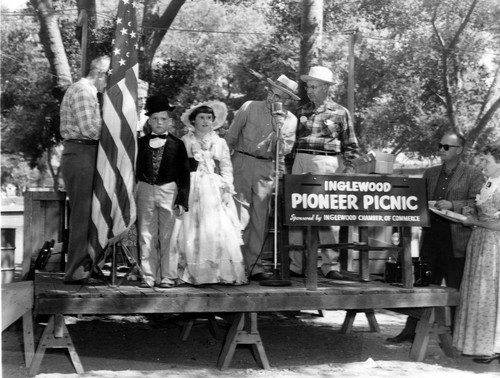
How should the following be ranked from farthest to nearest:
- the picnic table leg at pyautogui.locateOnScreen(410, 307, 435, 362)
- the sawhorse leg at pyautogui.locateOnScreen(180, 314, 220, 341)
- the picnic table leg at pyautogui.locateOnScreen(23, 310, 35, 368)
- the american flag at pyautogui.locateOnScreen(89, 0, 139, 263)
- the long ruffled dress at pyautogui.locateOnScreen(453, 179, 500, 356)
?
the sawhorse leg at pyautogui.locateOnScreen(180, 314, 220, 341)
the picnic table leg at pyautogui.locateOnScreen(410, 307, 435, 362)
the long ruffled dress at pyautogui.locateOnScreen(453, 179, 500, 356)
the american flag at pyautogui.locateOnScreen(89, 0, 139, 263)
the picnic table leg at pyautogui.locateOnScreen(23, 310, 35, 368)

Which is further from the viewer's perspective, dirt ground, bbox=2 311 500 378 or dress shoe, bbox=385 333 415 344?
dress shoe, bbox=385 333 415 344

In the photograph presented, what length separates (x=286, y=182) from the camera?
21.5ft

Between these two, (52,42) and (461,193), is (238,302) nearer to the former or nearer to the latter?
(461,193)

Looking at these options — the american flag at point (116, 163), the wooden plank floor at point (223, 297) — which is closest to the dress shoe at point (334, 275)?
the wooden plank floor at point (223, 297)

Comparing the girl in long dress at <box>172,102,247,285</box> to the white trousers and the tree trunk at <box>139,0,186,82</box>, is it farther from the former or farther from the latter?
the tree trunk at <box>139,0,186,82</box>

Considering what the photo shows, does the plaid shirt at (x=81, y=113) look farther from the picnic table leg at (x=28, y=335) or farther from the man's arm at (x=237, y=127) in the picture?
the picnic table leg at (x=28, y=335)

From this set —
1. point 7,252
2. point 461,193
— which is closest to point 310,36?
point 461,193

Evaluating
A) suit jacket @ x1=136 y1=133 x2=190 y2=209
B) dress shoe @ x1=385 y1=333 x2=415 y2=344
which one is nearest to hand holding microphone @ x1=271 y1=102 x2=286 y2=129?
suit jacket @ x1=136 y1=133 x2=190 y2=209

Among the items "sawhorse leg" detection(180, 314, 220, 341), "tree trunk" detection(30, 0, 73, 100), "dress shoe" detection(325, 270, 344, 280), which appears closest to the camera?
"dress shoe" detection(325, 270, 344, 280)

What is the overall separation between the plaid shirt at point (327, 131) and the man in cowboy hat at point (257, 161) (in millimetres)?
145

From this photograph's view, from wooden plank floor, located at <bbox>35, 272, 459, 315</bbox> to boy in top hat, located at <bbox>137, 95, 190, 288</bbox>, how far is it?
262 millimetres

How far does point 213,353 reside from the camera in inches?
293

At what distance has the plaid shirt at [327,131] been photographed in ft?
25.6

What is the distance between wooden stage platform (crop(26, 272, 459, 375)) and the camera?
6062mm
